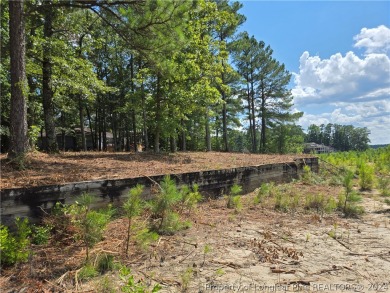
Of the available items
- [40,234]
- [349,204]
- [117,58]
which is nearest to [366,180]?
[349,204]

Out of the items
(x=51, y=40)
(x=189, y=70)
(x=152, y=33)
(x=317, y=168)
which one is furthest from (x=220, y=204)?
(x=317, y=168)

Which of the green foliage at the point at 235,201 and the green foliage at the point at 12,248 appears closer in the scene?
the green foliage at the point at 12,248

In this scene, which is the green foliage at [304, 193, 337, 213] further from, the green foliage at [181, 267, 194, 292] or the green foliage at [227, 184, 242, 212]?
the green foliage at [181, 267, 194, 292]

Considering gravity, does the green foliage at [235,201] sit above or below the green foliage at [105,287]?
above

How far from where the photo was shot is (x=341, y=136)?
3784 inches

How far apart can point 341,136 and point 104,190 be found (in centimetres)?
10324

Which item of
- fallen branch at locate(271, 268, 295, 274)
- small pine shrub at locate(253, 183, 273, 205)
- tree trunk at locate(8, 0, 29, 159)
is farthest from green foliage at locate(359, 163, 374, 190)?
tree trunk at locate(8, 0, 29, 159)

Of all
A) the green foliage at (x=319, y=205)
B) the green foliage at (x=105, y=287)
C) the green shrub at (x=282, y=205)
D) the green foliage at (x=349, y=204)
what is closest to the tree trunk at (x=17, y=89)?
the green foliage at (x=105, y=287)

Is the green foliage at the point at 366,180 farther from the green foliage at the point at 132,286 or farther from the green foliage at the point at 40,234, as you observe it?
the green foliage at the point at 40,234

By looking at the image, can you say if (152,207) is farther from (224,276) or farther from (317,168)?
(317,168)

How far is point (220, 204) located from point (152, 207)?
6.74 ft

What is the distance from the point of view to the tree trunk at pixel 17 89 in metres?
5.12

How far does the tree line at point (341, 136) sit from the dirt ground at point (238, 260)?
9141 centimetres

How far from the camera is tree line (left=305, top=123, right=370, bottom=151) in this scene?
93125 mm
